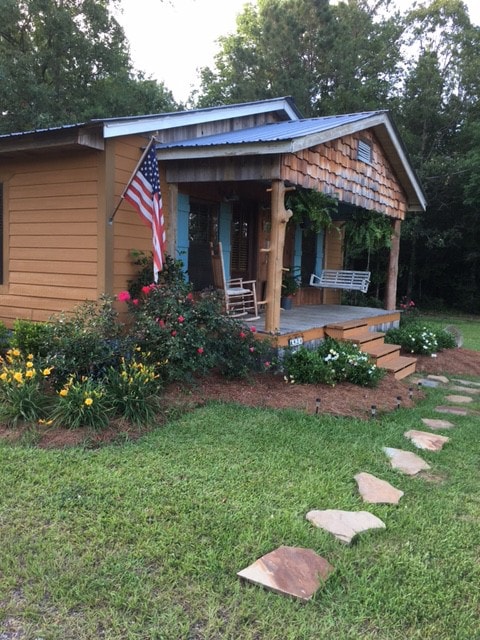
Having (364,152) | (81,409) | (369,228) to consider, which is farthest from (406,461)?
(369,228)

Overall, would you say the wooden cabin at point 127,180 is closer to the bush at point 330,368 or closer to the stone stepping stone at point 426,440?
the bush at point 330,368

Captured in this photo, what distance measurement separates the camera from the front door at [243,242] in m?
8.40

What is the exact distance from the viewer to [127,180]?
5.96 meters

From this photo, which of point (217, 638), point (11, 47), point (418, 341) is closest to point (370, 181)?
point (418, 341)

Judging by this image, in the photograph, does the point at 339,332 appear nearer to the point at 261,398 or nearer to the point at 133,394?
the point at 261,398

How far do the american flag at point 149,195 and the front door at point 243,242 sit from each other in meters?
3.10

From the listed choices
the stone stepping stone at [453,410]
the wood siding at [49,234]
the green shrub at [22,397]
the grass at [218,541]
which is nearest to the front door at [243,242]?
the wood siding at [49,234]

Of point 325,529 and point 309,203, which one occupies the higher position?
point 309,203

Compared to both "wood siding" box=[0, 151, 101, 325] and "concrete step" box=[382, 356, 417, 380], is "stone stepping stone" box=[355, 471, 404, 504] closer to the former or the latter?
"concrete step" box=[382, 356, 417, 380]

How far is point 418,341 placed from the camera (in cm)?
855

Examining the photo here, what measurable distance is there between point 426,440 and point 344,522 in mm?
1791

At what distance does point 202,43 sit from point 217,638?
26852mm

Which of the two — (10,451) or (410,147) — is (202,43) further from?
(10,451)

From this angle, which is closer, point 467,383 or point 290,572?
point 290,572
